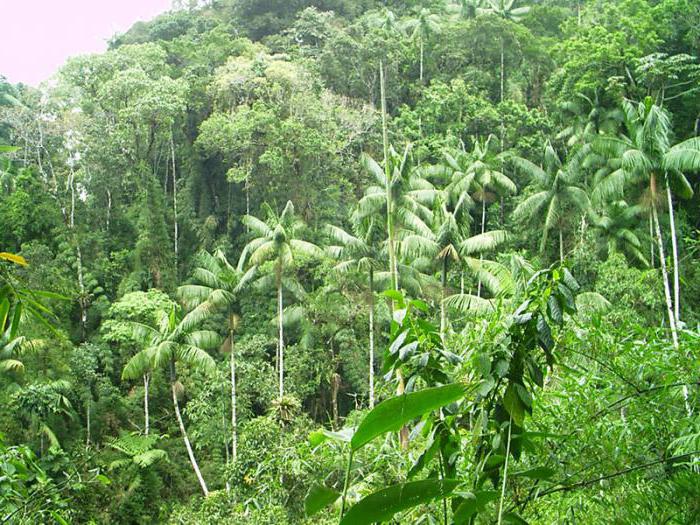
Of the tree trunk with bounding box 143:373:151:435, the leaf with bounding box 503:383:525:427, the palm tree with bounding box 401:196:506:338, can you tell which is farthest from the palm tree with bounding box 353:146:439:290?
the leaf with bounding box 503:383:525:427

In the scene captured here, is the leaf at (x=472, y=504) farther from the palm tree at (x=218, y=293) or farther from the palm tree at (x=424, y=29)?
the palm tree at (x=424, y=29)

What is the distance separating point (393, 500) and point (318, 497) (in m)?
0.14

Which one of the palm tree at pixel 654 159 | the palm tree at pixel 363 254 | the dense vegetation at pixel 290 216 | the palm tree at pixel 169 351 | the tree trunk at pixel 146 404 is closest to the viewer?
the palm tree at pixel 654 159

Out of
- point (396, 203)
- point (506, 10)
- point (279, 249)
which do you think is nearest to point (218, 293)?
point (279, 249)

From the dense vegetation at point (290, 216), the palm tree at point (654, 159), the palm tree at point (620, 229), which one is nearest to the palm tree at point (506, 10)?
the dense vegetation at point (290, 216)

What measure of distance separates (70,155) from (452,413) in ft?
54.5

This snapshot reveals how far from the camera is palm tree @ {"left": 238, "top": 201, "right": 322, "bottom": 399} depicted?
12961 mm

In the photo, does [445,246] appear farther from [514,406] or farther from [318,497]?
[318,497]

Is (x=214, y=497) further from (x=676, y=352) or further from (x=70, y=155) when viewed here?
(x=70, y=155)

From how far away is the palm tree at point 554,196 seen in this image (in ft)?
47.6

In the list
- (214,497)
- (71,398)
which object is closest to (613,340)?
(214,497)

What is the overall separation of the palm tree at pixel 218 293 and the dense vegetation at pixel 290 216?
2.4 inches

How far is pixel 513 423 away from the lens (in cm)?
105

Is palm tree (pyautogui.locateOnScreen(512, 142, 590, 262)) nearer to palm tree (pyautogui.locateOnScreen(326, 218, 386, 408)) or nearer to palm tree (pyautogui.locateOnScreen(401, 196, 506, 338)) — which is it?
palm tree (pyautogui.locateOnScreen(401, 196, 506, 338))
